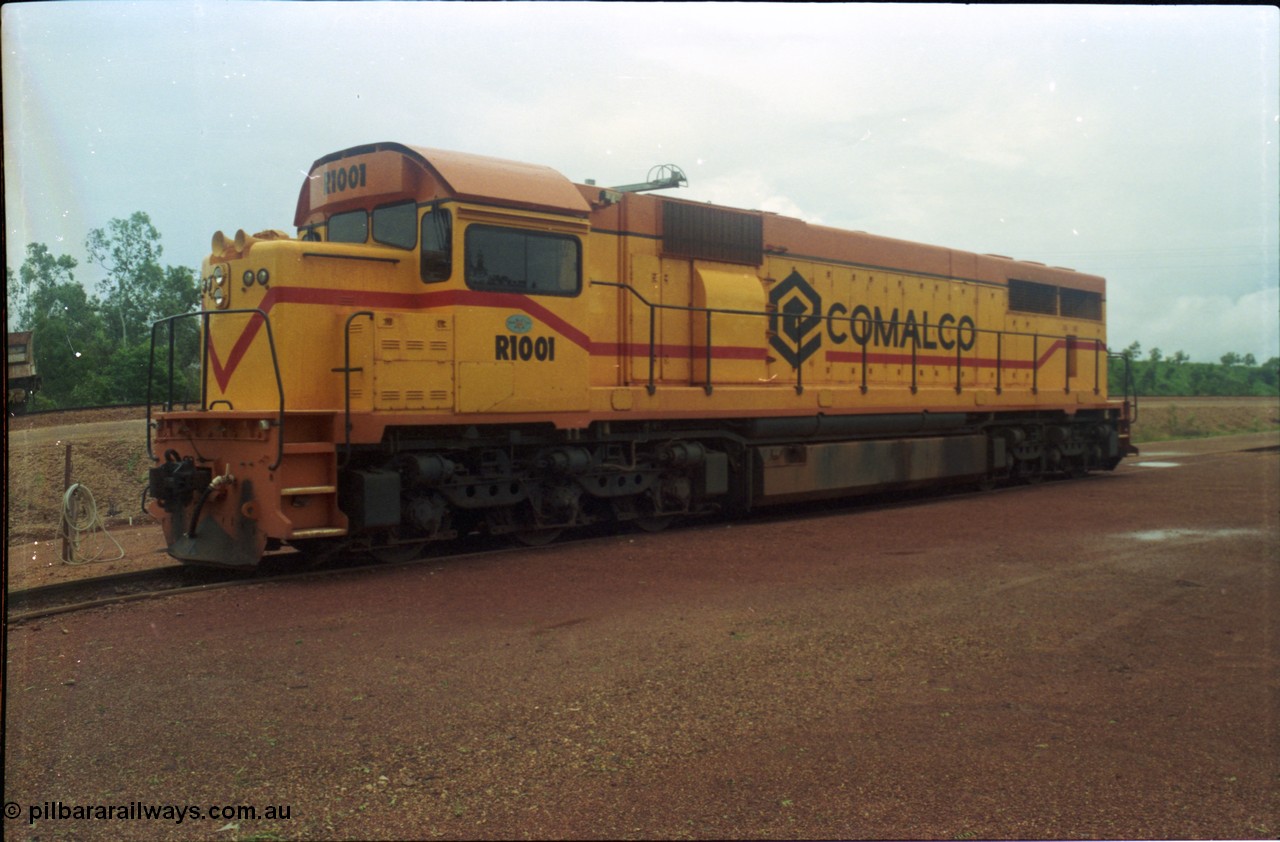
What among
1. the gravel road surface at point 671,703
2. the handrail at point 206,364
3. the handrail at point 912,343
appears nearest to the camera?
the gravel road surface at point 671,703

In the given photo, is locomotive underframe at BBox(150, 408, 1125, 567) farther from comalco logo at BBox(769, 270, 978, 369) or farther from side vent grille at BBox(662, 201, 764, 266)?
side vent grille at BBox(662, 201, 764, 266)

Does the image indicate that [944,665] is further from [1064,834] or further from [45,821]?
[45,821]

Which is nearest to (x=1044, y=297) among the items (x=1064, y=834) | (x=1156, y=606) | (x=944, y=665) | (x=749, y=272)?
(x=749, y=272)

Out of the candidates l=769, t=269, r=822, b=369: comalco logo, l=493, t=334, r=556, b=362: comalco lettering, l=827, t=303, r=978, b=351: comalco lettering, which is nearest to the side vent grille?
l=769, t=269, r=822, b=369: comalco logo

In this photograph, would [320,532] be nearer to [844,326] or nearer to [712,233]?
[712,233]

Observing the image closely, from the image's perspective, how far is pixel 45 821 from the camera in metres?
3.90

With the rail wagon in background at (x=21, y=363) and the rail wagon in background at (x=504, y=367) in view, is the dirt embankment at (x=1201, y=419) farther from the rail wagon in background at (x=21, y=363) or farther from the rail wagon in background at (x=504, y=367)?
the rail wagon in background at (x=21, y=363)

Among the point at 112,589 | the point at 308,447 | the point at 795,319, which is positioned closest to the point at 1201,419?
the point at 795,319

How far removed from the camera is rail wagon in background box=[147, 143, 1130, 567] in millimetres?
8453

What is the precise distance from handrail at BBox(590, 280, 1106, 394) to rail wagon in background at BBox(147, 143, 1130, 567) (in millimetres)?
71

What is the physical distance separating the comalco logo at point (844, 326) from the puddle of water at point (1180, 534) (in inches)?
187

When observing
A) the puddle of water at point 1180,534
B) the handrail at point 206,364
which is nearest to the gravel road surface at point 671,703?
the handrail at point 206,364

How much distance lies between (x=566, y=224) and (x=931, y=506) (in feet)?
23.6

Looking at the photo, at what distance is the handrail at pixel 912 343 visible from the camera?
1099 centimetres
